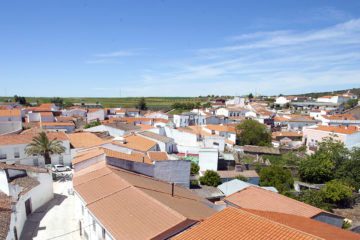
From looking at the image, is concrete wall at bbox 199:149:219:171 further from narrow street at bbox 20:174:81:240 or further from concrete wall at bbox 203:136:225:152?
narrow street at bbox 20:174:81:240

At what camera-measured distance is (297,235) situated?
24.6 feet

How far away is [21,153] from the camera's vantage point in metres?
27.8

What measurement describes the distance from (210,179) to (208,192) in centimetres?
228

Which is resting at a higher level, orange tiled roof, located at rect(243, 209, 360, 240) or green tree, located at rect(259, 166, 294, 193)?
orange tiled roof, located at rect(243, 209, 360, 240)

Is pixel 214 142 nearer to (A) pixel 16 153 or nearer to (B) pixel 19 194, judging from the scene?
(B) pixel 19 194

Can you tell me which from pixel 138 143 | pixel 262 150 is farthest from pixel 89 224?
pixel 262 150

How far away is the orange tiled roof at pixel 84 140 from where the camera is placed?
30.8 m

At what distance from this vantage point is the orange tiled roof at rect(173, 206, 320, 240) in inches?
299

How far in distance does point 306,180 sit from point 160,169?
20.6m

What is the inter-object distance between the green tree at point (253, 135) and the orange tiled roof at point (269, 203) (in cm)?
2762

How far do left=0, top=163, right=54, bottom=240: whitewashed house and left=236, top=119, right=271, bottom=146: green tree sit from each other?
34.4 meters

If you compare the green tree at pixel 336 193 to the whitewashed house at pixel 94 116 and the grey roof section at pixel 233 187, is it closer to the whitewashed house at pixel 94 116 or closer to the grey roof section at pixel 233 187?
the grey roof section at pixel 233 187

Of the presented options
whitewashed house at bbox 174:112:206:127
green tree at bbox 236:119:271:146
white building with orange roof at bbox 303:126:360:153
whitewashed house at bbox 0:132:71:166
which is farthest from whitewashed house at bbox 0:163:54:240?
white building with orange roof at bbox 303:126:360:153

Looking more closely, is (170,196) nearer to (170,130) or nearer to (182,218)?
(182,218)
